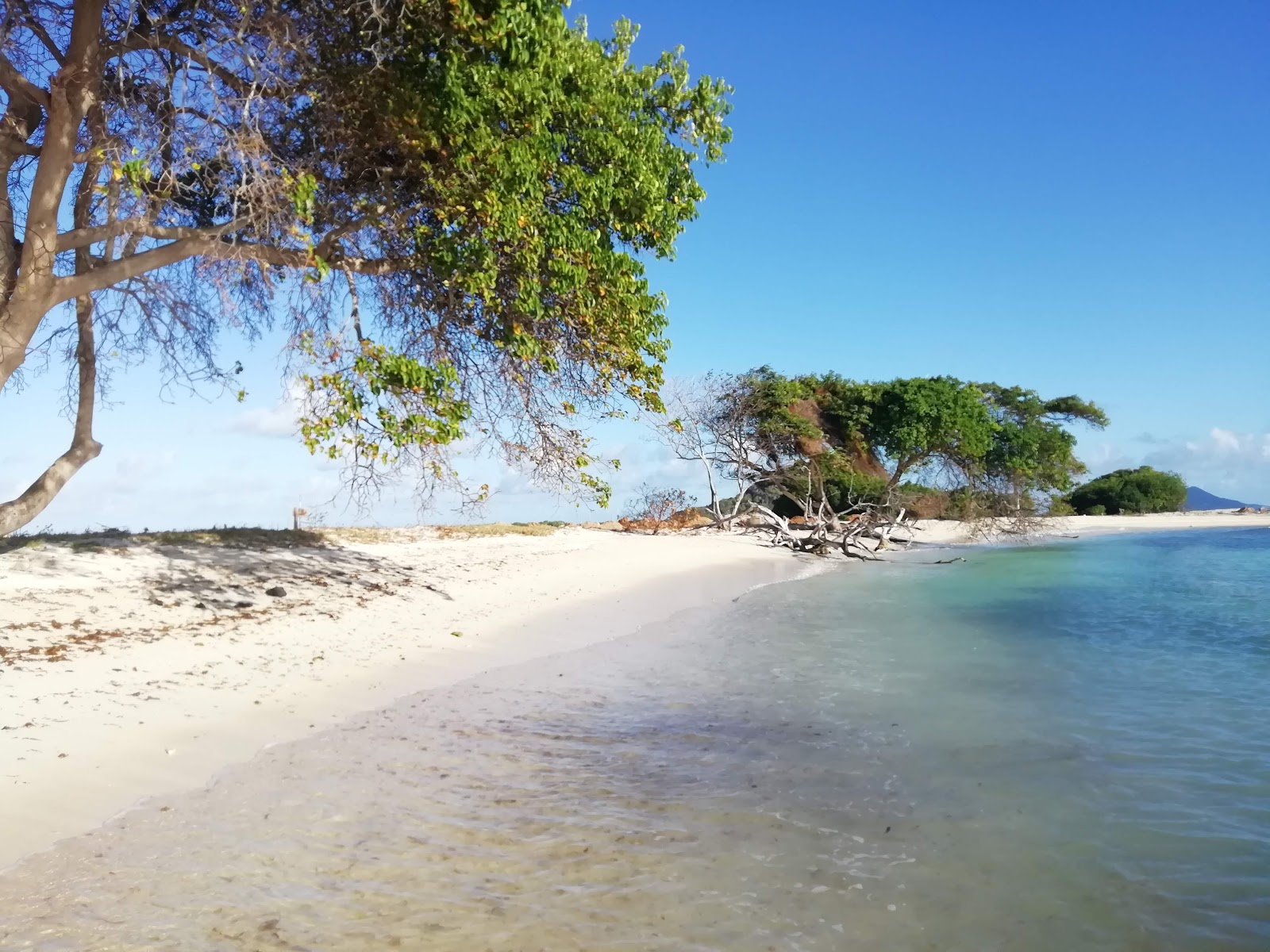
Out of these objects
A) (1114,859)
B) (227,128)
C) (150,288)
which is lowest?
(1114,859)

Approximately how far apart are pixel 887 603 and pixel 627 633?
5.57 meters

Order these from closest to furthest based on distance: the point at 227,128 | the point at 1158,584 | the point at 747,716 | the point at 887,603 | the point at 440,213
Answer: the point at 747,716 → the point at 227,128 → the point at 440,213 → the point at 887,603 → the point at 1158,584

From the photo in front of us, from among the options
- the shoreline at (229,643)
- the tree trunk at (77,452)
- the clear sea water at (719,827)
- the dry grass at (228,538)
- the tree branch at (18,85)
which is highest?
the tree branch at (18,85)

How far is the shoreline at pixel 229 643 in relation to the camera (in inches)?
198

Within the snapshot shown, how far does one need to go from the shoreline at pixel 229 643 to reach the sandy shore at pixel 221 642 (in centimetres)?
2

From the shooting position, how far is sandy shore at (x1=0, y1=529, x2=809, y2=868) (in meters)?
5.04

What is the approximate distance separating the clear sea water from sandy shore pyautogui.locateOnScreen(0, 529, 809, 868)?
1.56 feet

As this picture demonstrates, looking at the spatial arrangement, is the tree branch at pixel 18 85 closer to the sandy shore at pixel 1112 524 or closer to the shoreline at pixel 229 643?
the shoreline at pixel 229 643

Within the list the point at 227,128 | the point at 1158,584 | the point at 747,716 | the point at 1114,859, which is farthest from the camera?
the point at 1158,584

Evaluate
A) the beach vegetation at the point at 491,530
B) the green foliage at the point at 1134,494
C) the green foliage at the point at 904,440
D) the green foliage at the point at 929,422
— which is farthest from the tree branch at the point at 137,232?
the green foliage at the point at 1134,494

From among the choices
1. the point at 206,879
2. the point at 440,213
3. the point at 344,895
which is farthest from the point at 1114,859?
the point at 440,213

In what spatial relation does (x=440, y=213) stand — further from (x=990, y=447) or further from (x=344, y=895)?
(x=990, y=447)

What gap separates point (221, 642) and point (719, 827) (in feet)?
19.0

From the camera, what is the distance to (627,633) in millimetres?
10922
